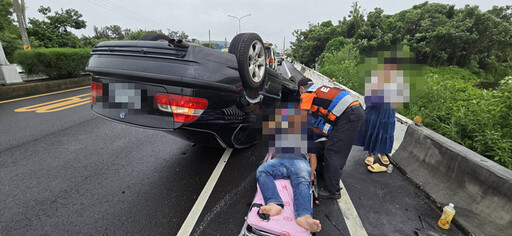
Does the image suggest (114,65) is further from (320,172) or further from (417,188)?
(417,188)

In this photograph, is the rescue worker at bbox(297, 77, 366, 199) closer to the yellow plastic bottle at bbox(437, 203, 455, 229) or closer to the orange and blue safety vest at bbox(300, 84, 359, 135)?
the orange and blue safety vest at bbox(300, 84, 359, 135)

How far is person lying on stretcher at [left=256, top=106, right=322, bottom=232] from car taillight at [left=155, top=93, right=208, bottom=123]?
0.84 m

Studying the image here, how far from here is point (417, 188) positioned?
109 inches

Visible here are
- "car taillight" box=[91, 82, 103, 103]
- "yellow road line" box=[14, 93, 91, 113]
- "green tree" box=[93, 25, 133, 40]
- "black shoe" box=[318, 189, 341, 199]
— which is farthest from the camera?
"green tree" box=[93, 25, 133, 40]

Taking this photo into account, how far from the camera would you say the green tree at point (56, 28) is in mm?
20156

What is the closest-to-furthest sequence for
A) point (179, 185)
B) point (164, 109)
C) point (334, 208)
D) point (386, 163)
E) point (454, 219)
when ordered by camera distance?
point (164, 109)
point (454, 219)
point (334, 208)
point (179, 185)
point (386, 163)

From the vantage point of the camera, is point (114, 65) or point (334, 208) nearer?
point (114, 65)

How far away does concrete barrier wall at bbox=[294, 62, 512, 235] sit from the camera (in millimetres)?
1925

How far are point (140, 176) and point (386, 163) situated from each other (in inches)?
137

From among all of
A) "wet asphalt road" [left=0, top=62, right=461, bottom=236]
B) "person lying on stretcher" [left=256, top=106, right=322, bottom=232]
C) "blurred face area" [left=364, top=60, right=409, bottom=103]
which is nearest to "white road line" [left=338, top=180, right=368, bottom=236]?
"wet asphalt road" [left=0, top=62, right=461, bottom=236]

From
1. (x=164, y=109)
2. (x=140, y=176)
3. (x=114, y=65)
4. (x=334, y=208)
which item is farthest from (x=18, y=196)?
(x=334, y=208)

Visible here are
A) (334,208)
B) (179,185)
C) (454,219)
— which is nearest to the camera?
(454,219)

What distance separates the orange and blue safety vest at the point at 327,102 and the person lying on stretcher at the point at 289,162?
0.14 metres

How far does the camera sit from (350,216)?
2.28 metres
